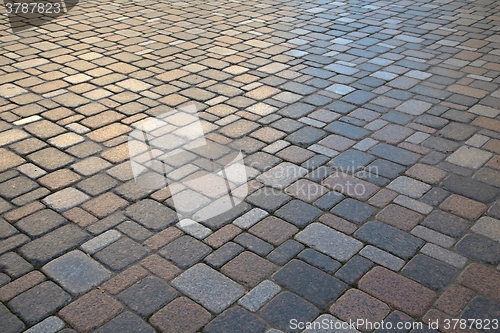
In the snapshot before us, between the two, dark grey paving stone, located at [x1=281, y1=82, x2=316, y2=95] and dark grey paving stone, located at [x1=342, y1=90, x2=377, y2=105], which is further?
dark grey paving stone, located at [x1=281, y1=82, x2=316, y2=95]

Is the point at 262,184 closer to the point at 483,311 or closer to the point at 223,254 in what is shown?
the point at 223,254

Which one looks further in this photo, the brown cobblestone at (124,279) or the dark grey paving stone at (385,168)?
the dark grey paving stone at (385,168)

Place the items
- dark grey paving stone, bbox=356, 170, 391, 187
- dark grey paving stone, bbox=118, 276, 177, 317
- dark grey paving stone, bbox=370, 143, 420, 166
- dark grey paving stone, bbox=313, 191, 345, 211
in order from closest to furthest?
dark grey paving stone, bbox=118, 276, 177, 317 → dark grey paving stone, bbox=313, 191, 345, 211 → dark grey paving stone, bbox=356, 170, 391, 187 → dark grey paving stone, bbox=370, 143, 420, 166

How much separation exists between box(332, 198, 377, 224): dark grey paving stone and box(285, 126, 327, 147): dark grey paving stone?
0.87 m

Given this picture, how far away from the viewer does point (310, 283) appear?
2.86m

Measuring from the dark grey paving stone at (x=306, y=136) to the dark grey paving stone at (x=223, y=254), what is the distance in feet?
4.65

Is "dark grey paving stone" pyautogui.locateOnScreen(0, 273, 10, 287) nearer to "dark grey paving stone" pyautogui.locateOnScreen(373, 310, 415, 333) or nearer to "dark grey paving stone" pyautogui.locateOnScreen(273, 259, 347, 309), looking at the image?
"dark grey paving stone" pyautogui.locateOnScreen(273, 259, 347, 309)

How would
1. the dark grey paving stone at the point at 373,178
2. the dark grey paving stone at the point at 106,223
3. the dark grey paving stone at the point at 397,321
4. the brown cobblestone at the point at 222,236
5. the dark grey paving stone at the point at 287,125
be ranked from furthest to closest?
the dark grey paving stone at the point at 287,125 < the dark grey paving stone at the point at 373,178 < the dark grey paving stone at the point at 106,223 < the brown cobblestone at the point at 222,236 < the dark grey paving stone at the point at 397,321

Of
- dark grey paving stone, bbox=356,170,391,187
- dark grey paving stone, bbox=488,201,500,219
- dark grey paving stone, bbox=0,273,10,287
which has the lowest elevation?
dark grey paving stone, bbox=488,201,500,219

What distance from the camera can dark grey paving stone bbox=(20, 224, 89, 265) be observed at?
3064mm

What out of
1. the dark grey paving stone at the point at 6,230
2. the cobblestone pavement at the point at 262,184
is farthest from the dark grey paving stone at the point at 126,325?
the dark grey paving stone at the point at 6,230

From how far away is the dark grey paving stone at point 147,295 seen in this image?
271 cm

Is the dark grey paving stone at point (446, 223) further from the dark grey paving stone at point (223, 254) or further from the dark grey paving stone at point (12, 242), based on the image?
the dark grey paving stone at point (12, 242)

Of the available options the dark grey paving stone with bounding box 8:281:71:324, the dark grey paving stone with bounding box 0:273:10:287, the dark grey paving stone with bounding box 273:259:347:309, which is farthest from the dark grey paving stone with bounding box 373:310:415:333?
the dark grey paving stone with bounding box 0:273:10:287
